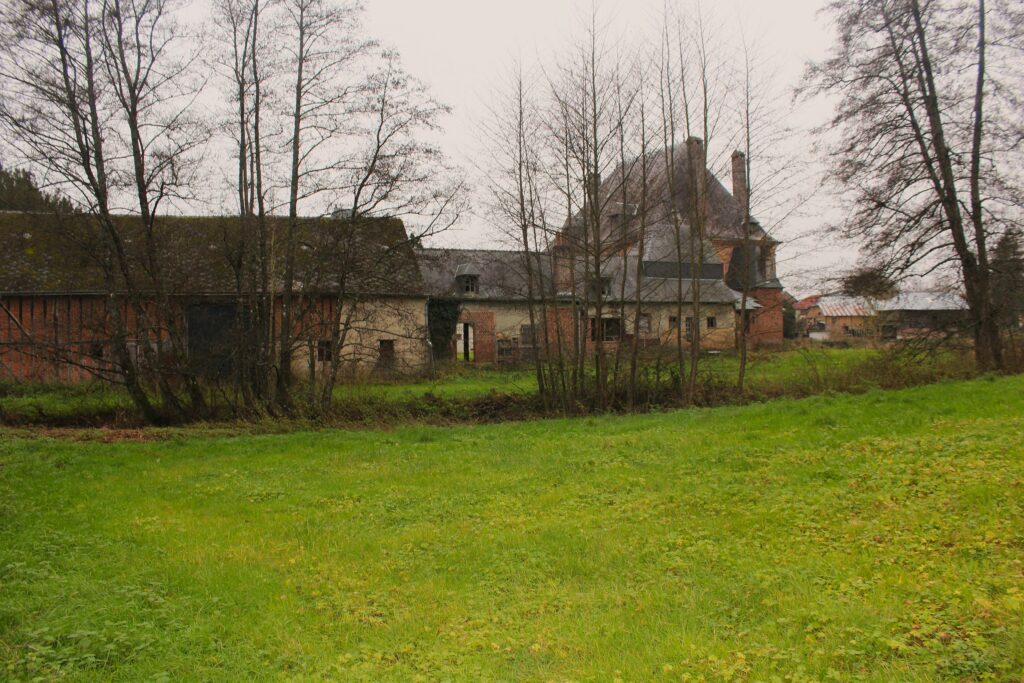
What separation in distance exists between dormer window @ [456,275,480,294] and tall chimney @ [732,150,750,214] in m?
15.1

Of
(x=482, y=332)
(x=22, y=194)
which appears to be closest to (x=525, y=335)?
(x=482, y=332)

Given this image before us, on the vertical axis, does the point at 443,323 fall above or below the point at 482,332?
above

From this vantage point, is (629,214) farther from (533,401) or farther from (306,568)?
(306,568)

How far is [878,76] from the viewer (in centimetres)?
1877

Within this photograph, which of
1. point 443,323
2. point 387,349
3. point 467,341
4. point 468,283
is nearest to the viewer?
point 387,349

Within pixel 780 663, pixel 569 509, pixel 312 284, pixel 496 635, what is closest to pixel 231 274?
pixel 312 284

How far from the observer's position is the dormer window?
3338 cm

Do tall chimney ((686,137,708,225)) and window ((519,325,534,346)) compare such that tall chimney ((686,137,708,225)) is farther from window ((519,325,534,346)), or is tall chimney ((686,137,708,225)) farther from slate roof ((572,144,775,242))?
window ((519,325,534,346))

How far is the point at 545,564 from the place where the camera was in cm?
600

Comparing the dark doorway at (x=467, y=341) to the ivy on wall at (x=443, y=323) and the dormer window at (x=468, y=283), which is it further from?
the dormer window at (x=468, y=283)

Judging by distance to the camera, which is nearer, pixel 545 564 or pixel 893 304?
pixel 545 564

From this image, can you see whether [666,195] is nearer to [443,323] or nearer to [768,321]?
[443,323]

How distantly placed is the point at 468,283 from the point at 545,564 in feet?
92.0

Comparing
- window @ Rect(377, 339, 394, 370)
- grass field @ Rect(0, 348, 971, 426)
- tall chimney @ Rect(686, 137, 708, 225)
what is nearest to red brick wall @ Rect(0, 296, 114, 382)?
grass field @ Rect(0, 348, 971, 426)
